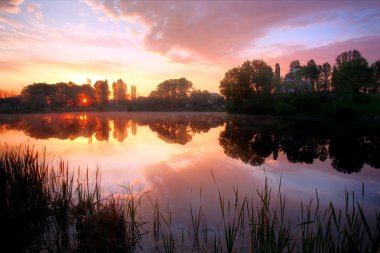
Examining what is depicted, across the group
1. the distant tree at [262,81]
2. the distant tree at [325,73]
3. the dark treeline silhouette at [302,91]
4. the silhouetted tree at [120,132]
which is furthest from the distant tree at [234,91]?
the silhouetted tree at [120,132]

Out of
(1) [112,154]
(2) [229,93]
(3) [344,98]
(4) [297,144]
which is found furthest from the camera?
(2) [229,93]

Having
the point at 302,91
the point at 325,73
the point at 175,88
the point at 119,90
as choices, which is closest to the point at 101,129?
the point at 302,91

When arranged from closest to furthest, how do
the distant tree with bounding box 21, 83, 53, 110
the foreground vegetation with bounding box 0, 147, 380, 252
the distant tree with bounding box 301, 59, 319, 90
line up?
1. the foreground vegetation with bounding box 0, 147, 380, 252
2. the distant tree with bounding box 301, 59, 319, 90
3. the distant tree with bounding box 21, 83, 53, 110

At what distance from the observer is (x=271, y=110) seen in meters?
69.9

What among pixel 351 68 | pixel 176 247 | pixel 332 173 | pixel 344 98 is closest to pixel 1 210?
pixel 176 247

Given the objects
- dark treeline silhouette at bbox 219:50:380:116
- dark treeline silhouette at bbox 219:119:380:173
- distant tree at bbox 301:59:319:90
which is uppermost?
distant tree at bbox 301:59:319:90

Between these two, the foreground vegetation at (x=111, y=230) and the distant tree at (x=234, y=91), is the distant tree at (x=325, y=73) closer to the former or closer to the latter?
the distant tree at (x=234, y=91)

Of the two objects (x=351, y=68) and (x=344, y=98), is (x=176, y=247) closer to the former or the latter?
(x=344, y=98)

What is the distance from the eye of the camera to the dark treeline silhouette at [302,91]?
61781 millimetres

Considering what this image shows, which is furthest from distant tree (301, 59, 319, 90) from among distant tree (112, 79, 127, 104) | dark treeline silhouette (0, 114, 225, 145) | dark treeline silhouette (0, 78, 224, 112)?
distant tree (112, 79, 127, 104)

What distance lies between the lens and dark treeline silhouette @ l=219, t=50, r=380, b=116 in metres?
61.8

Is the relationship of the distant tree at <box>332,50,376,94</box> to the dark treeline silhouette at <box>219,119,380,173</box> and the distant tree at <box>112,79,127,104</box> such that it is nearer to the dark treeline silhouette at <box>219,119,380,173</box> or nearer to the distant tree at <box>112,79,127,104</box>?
the dark treeline silhouette at <box>219,119,380,173</box>

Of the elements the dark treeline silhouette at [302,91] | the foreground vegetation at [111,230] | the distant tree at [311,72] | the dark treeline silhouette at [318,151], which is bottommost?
the dark treeline silhouette at [318,151]

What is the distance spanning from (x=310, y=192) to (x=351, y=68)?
74.4m
